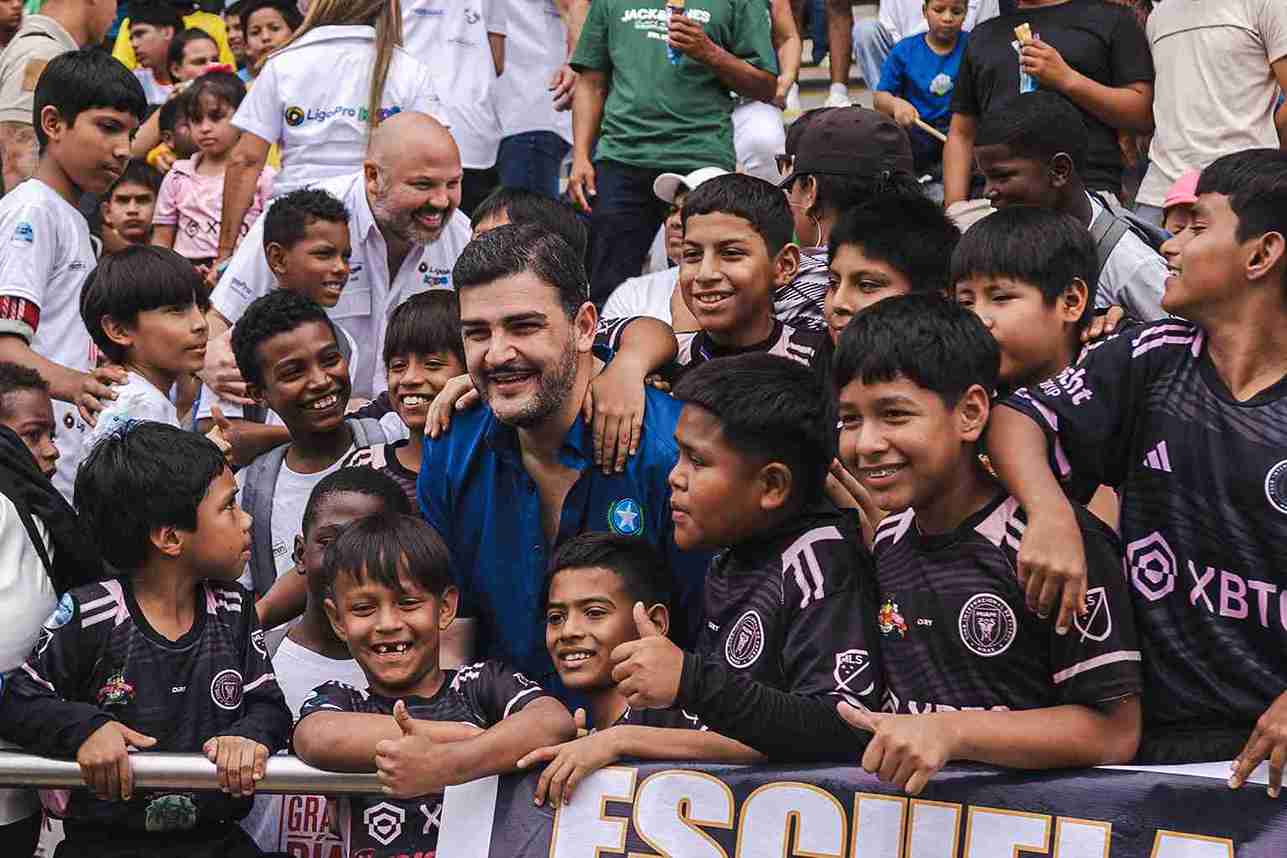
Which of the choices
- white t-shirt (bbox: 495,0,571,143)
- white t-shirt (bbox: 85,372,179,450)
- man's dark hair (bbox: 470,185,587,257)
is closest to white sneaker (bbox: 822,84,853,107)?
white t-shirt (bbox: 495,0,571,143)

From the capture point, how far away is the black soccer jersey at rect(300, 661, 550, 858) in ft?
13.6

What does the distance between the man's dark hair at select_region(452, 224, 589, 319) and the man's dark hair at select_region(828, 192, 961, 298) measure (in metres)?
0.85

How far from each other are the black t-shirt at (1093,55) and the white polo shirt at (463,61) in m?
2.88

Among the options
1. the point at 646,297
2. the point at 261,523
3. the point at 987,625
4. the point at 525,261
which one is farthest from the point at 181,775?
the point at 646,297

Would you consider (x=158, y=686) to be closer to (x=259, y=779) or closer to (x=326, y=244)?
(x=259, y=779)

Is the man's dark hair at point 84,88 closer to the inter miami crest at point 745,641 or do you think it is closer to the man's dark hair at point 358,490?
the man's dark hair at point 358,490

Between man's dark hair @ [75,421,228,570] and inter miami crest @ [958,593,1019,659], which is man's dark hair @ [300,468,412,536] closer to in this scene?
man's dark hair @ [75,421,228,570]

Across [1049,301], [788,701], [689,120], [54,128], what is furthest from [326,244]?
[788,701]

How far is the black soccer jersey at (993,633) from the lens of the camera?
3.57 metres

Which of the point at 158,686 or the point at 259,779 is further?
the point at 158,686

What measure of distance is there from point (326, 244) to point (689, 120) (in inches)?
88.2

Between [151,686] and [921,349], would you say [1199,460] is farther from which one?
[151,686]

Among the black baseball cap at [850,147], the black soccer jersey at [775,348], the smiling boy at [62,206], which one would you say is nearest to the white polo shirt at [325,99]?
the smiling boy at [62,206]

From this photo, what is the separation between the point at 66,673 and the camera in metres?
4.32
